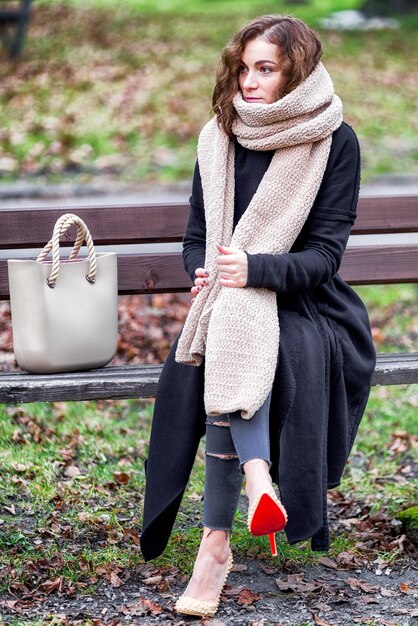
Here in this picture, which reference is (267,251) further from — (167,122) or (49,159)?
(167,122)

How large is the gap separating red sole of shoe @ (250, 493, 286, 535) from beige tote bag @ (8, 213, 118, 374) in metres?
0.98

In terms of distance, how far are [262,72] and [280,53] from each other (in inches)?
3.2

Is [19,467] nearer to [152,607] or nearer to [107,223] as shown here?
[107,223]

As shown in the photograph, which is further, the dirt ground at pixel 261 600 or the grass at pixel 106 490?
the grass at pixel 106 490

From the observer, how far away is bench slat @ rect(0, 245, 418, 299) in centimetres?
385

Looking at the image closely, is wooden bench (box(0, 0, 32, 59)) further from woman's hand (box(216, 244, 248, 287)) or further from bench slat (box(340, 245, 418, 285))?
woman's hand (box(216, 244, 248, 287))

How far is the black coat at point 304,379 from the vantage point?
2.95 meters

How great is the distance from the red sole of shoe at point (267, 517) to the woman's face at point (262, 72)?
1222 mm

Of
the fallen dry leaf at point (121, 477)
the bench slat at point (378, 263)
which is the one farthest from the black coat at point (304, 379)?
the fallen dry leaf at point (121, 477)

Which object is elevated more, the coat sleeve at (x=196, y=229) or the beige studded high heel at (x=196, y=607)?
the coat sleeve at (x=196, y=229)

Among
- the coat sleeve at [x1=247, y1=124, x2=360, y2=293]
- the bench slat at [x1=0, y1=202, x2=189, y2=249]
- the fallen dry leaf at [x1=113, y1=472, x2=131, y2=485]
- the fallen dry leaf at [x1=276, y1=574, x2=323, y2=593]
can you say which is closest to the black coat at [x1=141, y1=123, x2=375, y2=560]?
the coat sleeve at [x1=247, y1=124, x2=360, y2=293]

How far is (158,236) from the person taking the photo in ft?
12.7

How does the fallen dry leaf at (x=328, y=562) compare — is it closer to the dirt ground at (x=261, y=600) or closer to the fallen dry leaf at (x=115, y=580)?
the dirt ground at (x=261, y=600)

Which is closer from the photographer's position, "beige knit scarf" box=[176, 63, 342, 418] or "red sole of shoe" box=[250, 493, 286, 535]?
"red sole of shoe" box=[250, 493, 286, 535]
